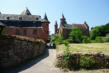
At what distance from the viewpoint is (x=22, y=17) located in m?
32.8

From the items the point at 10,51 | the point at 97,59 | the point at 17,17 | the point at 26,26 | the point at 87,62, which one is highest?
the point at 17,17

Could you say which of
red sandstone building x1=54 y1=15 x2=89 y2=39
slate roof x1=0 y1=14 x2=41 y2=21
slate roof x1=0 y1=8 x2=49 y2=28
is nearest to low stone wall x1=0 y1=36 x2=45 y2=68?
slate roof x1=0 y1=8 x2=49 y2=28

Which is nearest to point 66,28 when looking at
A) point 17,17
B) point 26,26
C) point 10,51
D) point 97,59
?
point 26,26

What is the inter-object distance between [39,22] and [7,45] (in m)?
25.5

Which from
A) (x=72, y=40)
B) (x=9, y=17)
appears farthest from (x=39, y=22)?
(x=72, y=40)

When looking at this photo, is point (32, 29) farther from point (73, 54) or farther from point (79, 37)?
point (73, 54)

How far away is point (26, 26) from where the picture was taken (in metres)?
30.8

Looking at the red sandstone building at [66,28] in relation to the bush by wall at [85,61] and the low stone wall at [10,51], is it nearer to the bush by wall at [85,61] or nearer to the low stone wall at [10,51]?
the low stone wall at [10,51]

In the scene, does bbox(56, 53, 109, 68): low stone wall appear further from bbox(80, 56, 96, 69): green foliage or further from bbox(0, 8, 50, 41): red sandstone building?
bbox(0, 8, 50, 41): red sandstone building

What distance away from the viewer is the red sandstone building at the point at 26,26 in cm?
3013

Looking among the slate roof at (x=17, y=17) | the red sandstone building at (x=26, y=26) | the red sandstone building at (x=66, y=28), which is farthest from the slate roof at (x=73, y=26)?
the slate roof at (x=17, y=17)

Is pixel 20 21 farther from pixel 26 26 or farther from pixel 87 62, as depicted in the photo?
pixel 87 62

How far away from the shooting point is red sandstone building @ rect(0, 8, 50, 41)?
30133 millimetres

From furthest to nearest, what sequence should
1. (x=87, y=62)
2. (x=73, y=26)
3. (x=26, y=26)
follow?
(x=73, y=26) < (x=26, y=26) < (x=87, y=62)
